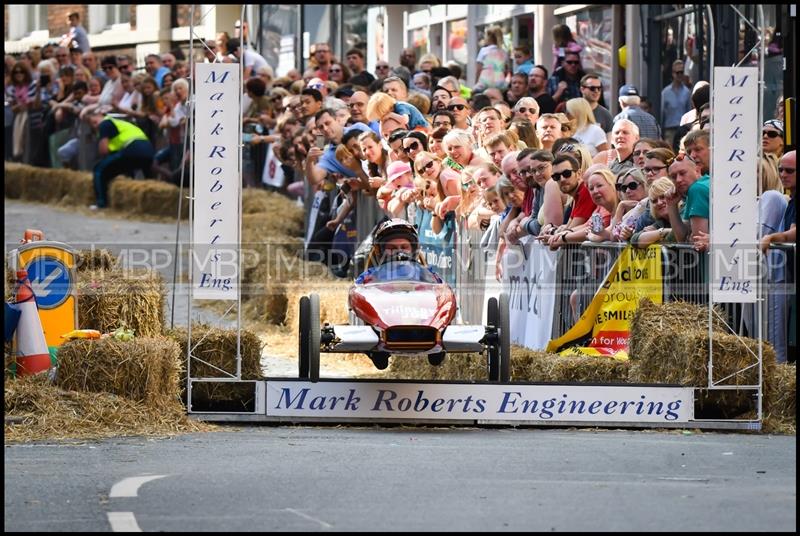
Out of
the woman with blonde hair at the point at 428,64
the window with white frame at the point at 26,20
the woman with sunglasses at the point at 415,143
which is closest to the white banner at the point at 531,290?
the woman with sunglasses at the point at 415,143

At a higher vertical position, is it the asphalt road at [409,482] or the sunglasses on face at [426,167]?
the sunglasses on face at [426,167]

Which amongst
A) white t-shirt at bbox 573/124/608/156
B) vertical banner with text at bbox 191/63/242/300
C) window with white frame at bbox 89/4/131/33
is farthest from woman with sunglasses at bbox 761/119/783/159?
window with white frame at bbox 89/4/131/33

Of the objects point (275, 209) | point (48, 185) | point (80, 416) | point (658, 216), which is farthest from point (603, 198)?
point (48, 185)

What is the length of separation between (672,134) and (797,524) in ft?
43.1

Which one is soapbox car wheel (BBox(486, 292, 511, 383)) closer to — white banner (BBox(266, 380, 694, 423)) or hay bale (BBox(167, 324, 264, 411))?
white banner (BBox(266, 380, 694, 423))

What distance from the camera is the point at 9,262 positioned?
15562mm

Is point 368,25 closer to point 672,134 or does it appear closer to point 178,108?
point 178,108

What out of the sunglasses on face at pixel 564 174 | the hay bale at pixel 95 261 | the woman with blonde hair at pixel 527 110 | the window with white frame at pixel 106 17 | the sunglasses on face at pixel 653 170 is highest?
the window with white frame at pixel 106 17

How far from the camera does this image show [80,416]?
12.9m

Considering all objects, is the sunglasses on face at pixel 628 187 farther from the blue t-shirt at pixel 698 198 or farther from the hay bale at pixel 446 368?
the hay bale at pixel 446 368

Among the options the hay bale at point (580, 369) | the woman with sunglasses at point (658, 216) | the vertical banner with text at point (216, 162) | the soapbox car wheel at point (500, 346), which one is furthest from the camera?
the woman with sunglasses at point (658, 216)

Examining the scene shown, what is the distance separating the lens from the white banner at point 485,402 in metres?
13.4

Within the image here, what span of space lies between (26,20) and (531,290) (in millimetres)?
37853

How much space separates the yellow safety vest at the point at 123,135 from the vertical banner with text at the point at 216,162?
1821 centimetres
